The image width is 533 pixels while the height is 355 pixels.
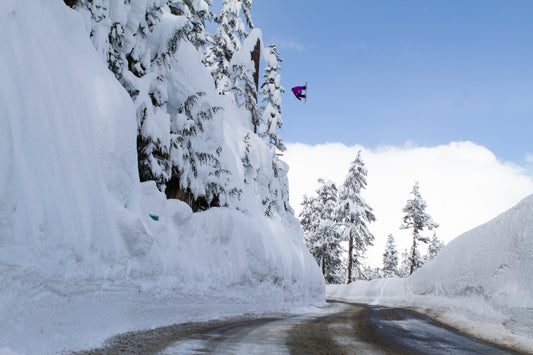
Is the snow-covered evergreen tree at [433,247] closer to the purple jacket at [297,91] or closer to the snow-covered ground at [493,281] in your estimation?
the purple jacket at [297,91]

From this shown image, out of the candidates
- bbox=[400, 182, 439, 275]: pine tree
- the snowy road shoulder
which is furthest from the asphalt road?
bbox=[400, 182, 439, 275]: pine tree

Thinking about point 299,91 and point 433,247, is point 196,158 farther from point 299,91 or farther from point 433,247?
point 433,247

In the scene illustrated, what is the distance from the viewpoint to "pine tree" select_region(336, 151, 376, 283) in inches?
1536

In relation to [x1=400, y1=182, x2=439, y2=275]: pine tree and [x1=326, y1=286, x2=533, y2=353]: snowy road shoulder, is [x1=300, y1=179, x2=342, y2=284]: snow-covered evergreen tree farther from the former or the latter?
[x1=326, y1=286, x2=533, y2=353]: snowy road shoulder

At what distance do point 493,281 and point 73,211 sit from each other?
418 inches

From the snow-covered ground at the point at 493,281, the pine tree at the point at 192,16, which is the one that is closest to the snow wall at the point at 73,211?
the pine tree at the point at 192,16

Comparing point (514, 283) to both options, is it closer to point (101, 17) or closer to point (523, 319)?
point (523, 319)

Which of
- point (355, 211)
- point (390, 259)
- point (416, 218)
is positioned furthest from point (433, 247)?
point (355, 211)

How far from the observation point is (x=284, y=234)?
73.7ft

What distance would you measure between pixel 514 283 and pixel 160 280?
8.77m

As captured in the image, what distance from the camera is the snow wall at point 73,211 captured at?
16.9 feet

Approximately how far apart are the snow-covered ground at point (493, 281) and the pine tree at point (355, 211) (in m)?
23.0

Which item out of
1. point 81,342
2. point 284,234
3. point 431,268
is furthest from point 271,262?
A: point 81,342

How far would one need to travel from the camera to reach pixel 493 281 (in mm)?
9992
